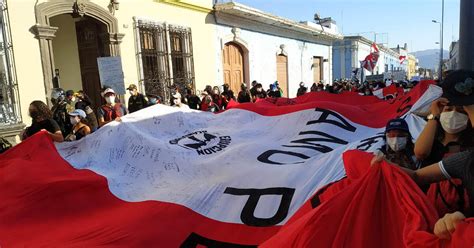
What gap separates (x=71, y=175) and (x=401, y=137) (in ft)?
10.3

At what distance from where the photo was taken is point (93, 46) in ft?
36.6

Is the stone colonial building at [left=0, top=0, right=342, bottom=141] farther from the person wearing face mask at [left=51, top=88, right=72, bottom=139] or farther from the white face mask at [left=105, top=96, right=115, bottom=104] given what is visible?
the person wearing face mask at [left=51, top=88, right=72, bottom=139]

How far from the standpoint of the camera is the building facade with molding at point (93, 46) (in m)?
8.48

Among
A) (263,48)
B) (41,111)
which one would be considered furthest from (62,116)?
(263,48)

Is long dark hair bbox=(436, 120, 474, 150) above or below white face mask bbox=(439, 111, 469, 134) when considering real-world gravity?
below

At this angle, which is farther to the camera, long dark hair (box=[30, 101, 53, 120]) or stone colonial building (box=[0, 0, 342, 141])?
stone colonial building (box=[0, 0, 342, 141])

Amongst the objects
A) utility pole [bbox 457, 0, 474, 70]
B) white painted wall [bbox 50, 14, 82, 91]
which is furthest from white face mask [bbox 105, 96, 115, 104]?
utility pole [bbox 457, 0, 474, 70]

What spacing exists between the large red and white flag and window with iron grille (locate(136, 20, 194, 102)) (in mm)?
6423

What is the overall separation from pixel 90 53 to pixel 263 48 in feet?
28.8

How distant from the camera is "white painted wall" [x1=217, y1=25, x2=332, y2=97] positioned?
1573 centimetres

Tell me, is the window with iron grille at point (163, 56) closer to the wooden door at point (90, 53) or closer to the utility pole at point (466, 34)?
the wooden door at point (90, 53)

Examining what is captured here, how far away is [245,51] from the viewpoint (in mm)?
16938

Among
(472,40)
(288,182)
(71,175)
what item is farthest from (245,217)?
(472,40)

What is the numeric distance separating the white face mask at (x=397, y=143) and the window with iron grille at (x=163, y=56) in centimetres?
942
